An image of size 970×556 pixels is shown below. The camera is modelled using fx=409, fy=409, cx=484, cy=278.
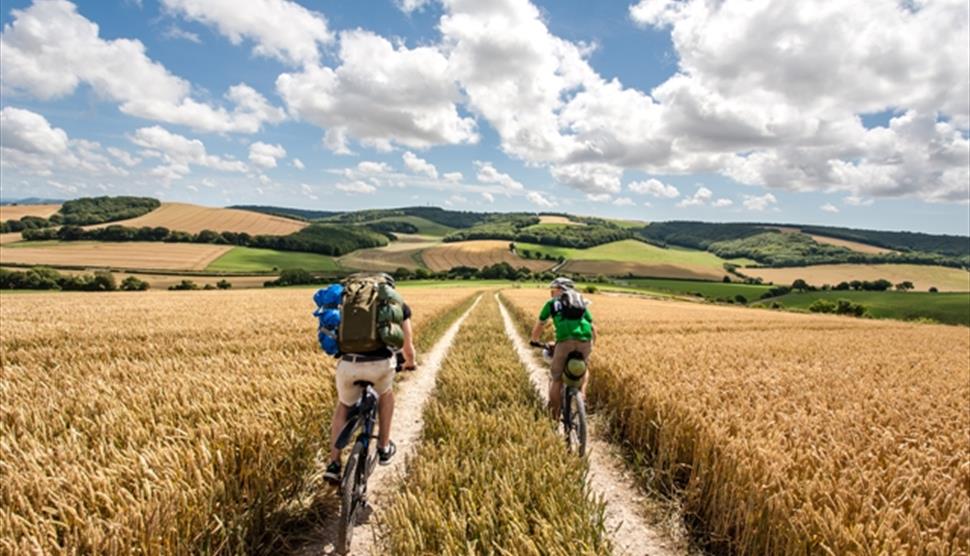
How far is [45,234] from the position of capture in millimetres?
90438

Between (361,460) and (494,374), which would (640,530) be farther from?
(494,374)

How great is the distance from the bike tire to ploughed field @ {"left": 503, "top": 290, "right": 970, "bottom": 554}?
3946mm

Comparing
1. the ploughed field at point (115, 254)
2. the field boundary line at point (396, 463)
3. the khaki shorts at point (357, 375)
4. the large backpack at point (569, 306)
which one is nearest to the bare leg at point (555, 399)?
the large backpack at point (569, 306)

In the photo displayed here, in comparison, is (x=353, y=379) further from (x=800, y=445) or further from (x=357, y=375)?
(x=800, y=445)

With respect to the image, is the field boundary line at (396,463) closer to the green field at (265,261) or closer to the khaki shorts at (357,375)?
the khaki shorts at (357,375)

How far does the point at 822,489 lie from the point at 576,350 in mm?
3565

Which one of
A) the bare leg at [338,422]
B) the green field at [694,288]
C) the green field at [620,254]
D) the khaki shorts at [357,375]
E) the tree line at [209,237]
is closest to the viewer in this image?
the khaki shorts at [357,375]

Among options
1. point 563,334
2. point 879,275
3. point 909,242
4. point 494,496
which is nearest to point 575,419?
point 563,334

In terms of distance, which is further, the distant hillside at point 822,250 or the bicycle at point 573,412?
the distant hillside at point 822,250

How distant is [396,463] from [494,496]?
274 cm

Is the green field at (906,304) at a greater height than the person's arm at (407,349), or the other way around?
the person's arm at (407,349)

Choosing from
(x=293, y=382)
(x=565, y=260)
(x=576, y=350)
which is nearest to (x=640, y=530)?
(x=576, y=350)

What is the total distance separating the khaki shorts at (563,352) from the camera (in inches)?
270

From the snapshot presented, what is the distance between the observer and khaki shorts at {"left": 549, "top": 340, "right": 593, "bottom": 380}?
22.5 ft
